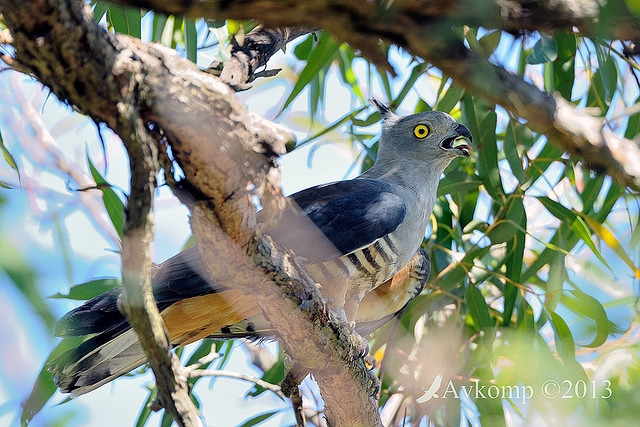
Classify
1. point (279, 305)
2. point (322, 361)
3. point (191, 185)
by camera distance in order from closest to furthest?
1. point (191, 185)
2. point (279, 305)
3. point (322, 361)

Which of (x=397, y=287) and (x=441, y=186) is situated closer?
(x=397, y=287)

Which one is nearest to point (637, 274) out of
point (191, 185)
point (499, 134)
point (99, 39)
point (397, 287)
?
point (397, 287)

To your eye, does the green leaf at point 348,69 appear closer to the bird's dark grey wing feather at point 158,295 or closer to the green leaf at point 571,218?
the green leaf at point 571,218

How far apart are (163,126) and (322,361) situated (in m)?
1.40

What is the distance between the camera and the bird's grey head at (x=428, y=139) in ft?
11.7

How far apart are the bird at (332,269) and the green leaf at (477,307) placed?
432 mm

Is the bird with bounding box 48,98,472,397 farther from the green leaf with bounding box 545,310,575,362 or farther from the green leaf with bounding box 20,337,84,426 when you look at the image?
the green leaf with bounding box 545,310,575,362

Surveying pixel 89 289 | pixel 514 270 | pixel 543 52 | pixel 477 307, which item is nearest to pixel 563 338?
pixel 514 270

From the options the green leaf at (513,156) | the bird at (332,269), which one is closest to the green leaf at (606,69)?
the green leaf at (513,156)

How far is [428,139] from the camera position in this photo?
12.0ft

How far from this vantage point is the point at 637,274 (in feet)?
9.32

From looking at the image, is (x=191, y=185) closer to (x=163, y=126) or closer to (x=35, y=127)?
(x=163, y=126)

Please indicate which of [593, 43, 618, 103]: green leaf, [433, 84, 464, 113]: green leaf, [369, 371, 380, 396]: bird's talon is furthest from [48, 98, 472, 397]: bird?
[593, 43, 618, 103]: green leaf

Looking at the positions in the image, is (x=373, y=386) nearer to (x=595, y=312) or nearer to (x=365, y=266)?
(x=365, y=266)
